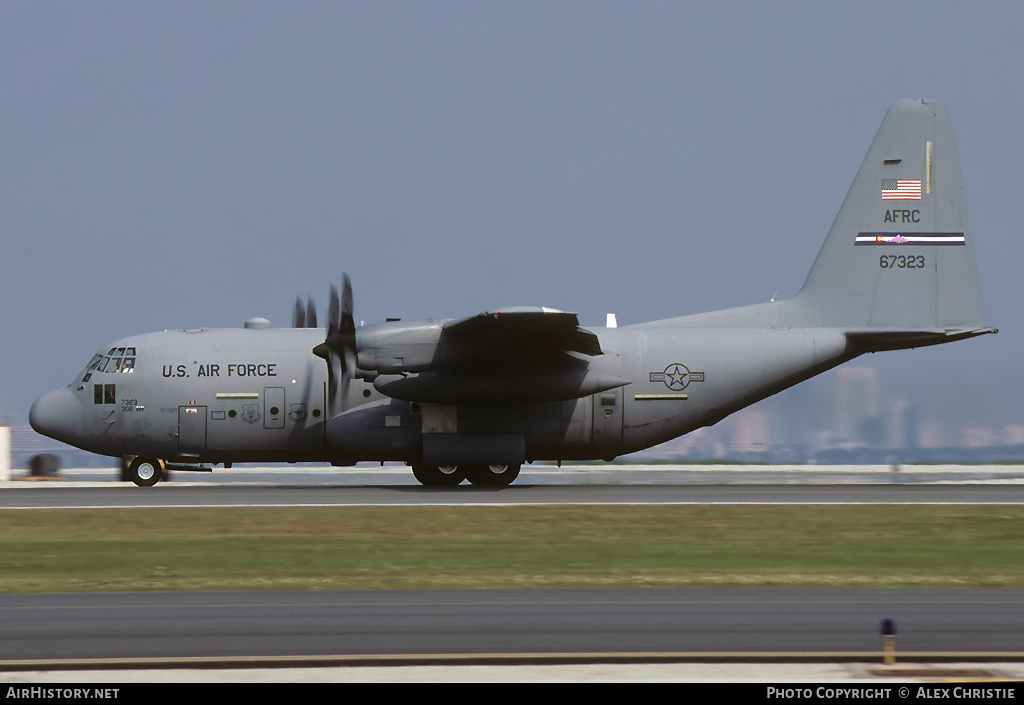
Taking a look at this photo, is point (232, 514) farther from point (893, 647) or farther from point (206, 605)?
point (893, 647)

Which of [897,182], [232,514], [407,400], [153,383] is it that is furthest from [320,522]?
[897,182]

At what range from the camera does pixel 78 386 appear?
113 ft

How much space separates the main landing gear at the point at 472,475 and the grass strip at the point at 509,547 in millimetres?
5362

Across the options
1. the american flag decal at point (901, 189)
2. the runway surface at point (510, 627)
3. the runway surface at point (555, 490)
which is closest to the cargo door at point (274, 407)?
the runway surface at point (555, 490)

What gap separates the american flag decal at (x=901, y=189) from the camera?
35438 mm

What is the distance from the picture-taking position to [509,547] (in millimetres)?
22141

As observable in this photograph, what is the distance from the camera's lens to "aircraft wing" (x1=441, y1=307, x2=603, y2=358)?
1197 inches

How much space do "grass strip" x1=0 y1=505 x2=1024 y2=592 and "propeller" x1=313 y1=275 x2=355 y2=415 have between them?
523 cm

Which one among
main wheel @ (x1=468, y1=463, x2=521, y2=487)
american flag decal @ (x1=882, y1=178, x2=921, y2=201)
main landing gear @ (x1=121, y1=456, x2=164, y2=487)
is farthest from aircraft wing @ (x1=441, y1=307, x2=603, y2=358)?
american flag decal @ (x1=882, y1=178, x2=921, y2=201)

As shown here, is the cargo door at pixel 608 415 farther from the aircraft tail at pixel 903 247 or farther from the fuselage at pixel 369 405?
the aircraft tail at pixel 903 247

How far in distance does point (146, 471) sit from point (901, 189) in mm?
23207

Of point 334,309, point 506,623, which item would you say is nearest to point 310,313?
point 334,309

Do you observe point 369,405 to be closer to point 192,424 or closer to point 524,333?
point 192,424
